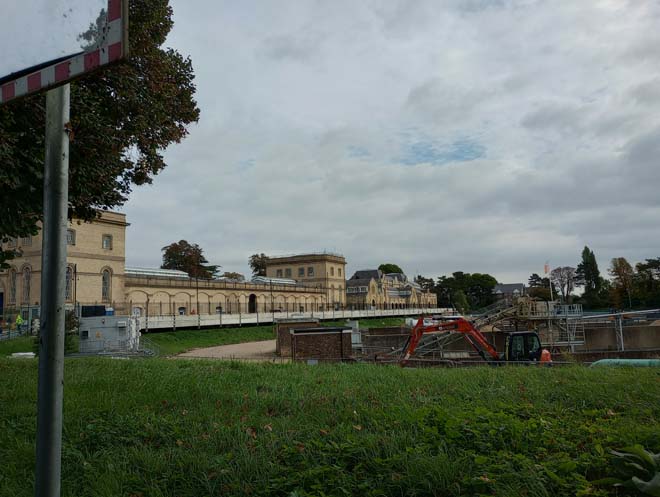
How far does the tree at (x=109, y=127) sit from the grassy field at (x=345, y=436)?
11.7 feet

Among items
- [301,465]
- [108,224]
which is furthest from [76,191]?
[108,224]

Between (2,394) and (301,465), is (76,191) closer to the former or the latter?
(2,394)

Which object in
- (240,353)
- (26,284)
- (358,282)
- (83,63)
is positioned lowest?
(240,353)

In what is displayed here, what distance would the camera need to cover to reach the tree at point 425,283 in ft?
497

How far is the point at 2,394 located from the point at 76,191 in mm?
3976

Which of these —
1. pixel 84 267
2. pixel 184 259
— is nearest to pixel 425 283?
pixel 184 259

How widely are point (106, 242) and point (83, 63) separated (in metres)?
56.1

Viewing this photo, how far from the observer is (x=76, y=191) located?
9453 mm

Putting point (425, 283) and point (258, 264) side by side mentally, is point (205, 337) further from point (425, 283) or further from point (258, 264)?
point (425, 283)

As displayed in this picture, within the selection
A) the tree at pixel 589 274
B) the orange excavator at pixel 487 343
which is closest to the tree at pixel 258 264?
the tree at pixel 589 274

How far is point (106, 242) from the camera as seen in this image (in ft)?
181

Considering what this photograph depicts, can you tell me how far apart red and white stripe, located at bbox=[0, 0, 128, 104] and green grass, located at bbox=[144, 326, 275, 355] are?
128ft

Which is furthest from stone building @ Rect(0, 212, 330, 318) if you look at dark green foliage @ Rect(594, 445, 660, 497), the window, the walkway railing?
dark green foliage @ Rect(594, 445, 660, 497)

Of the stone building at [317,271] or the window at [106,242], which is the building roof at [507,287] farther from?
the window at [106,242]
